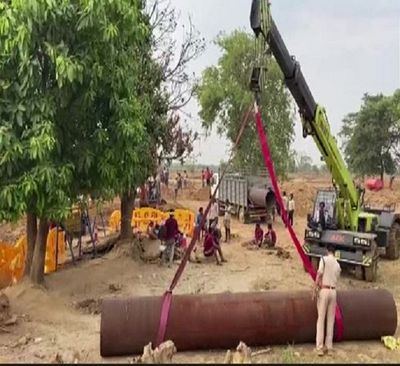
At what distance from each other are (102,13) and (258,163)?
24.3 metres

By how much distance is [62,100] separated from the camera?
9977 millimetres

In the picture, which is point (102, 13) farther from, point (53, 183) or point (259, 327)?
point (259, 327)

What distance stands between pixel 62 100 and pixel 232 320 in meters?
5.32

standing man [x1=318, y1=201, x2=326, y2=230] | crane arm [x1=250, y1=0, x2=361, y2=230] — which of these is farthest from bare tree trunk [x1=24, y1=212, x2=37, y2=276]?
standing man [x1=318, y1=201, x2=326, y2=230]

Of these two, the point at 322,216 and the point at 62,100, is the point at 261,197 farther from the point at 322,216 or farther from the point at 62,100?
the point at 62,100

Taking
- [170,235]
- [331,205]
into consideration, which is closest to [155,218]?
[170,235]

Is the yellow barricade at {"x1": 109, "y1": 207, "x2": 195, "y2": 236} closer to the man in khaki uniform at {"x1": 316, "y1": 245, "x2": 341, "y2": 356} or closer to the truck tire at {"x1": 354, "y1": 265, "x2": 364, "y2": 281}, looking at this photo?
the truck tire at {"x1": 354, "y1": 265, "x2": 364, "y2": 281}

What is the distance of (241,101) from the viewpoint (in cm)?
3350

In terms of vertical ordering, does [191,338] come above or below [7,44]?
below

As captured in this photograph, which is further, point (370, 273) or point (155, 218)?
point (155, 218)

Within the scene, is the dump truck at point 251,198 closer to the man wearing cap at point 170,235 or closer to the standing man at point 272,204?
the standing man at point 272,204

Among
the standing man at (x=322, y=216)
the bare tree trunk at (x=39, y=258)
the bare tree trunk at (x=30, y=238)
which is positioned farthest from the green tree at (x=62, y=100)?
the standing man at (x=322, y=216)

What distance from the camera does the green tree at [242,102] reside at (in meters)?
32.5

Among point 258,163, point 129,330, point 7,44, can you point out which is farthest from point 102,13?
point 258,163
